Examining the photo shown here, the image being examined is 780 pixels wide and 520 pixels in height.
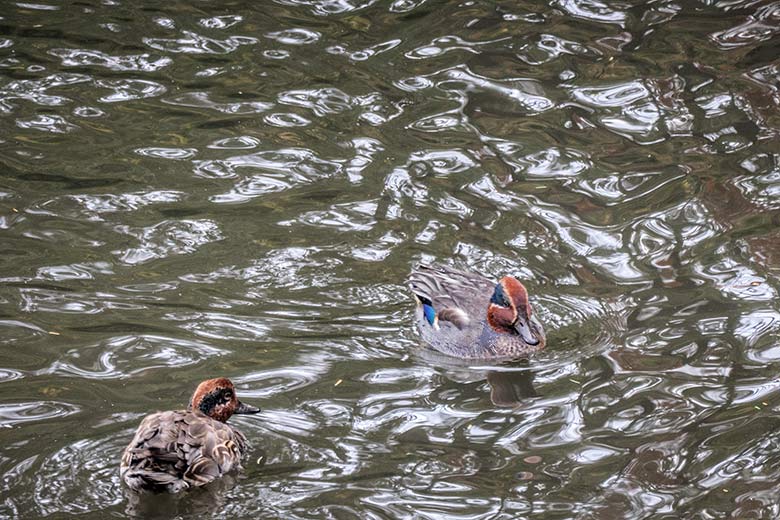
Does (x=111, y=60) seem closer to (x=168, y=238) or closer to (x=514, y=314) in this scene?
(x=168, y=238)

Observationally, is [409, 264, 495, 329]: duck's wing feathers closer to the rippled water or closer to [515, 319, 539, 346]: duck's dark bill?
the rippled water

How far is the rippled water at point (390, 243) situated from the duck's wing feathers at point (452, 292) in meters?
0.24

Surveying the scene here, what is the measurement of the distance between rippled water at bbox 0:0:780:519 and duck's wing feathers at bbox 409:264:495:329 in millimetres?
236

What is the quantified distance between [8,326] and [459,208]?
4.21 metres

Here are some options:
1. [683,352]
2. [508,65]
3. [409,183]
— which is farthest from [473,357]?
[508,65]

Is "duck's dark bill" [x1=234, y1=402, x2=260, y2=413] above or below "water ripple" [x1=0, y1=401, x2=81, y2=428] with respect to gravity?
above

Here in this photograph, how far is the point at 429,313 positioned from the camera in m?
10.0

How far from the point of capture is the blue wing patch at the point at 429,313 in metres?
9.98

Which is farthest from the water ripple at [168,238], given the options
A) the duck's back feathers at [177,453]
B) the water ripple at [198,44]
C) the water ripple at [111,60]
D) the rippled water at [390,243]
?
the water ripple at [198,44]

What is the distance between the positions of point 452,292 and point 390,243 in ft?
3.33

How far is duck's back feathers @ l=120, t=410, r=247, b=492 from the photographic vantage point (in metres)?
7.38

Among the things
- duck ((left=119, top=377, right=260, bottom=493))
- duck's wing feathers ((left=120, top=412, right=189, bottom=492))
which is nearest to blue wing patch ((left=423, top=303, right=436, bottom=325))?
duck ((left=119, top=377, right=260, bottom=493))

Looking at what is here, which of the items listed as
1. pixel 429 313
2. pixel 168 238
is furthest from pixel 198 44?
pixel 429 313

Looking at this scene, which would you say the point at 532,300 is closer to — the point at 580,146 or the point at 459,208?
the point at 459,208
